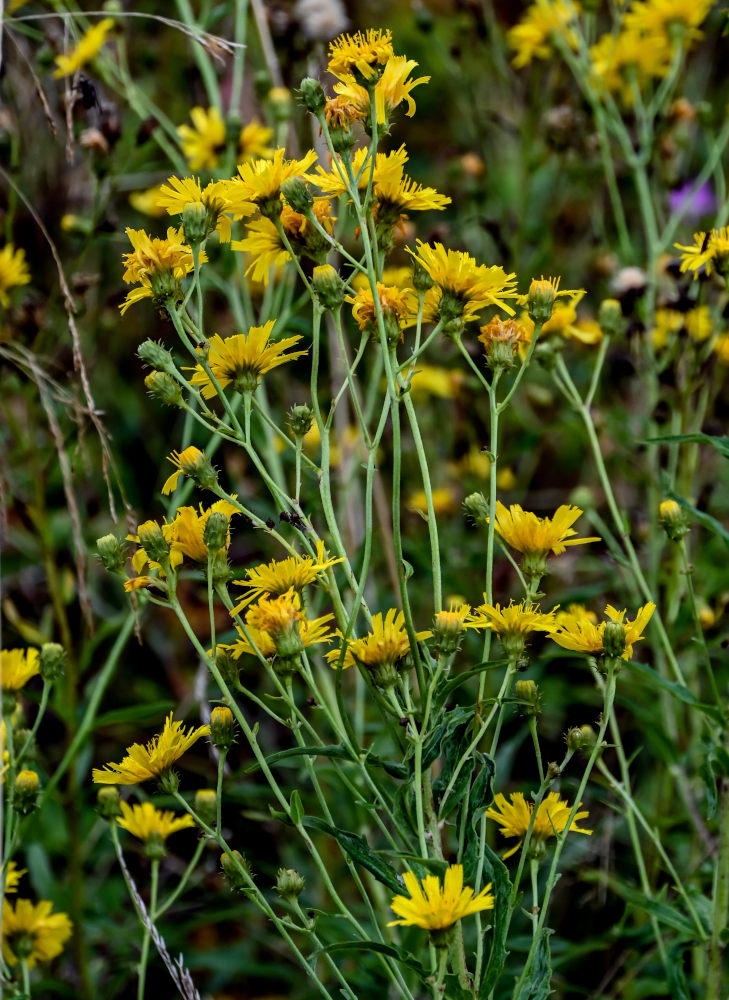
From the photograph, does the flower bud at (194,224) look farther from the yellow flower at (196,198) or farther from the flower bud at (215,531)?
Result: the flower bud at (215,531)

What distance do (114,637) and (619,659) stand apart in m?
1.69

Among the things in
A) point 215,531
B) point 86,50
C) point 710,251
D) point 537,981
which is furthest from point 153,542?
point 86,50

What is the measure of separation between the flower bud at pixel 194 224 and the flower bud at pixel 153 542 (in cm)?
25

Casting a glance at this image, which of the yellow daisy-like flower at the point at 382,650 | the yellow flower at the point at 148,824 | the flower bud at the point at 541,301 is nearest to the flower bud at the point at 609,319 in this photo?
the flower bud at the point at 541,301

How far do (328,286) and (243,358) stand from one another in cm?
10

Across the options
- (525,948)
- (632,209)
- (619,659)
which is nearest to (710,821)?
(525,948)

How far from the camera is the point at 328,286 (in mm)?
930

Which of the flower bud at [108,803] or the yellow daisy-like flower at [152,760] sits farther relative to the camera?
the flower bud at [108,803]

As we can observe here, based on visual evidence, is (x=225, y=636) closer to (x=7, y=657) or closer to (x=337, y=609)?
(x=7, y=657)

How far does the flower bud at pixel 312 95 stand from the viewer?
917 millimetres

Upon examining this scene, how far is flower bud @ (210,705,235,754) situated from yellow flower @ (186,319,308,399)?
0.91ft

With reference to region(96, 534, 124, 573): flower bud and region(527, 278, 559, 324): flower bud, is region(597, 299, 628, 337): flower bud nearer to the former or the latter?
region(527, 278, 559, 324): flower bud

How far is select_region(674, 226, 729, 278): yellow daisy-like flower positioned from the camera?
1136mm

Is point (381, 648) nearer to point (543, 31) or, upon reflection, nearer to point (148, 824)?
point (148, 824)
